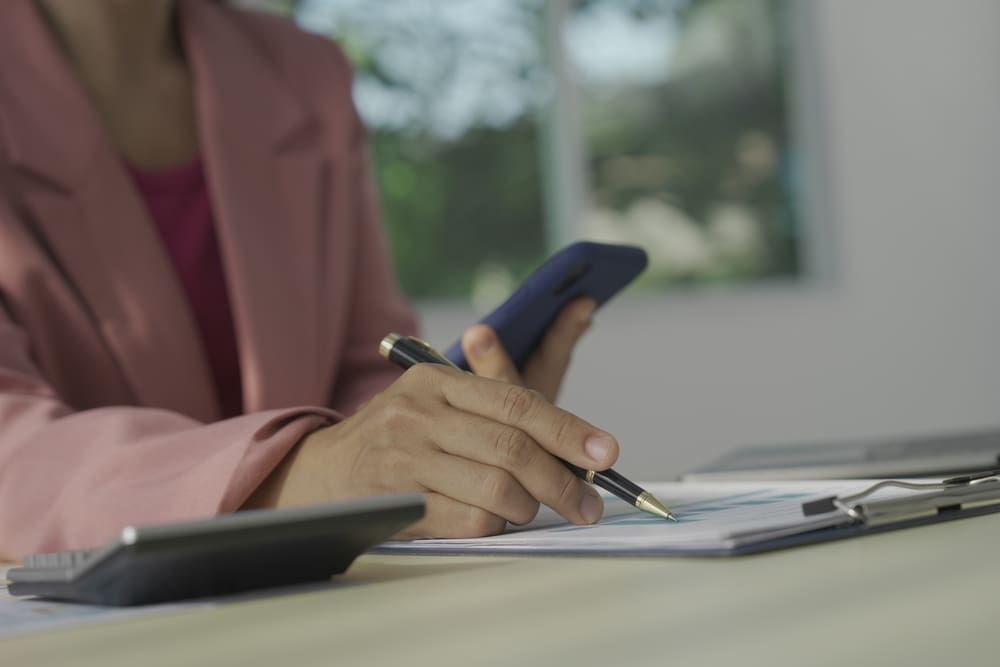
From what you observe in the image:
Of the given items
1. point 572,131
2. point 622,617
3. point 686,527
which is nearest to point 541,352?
point 686,527

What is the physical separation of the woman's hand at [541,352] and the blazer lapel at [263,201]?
0.40 metres

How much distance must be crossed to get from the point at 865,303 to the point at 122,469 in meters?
3.60

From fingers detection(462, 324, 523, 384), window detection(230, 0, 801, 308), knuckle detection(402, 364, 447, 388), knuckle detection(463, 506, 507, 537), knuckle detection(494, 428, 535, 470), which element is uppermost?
window detection(230, 0, 801, 308)

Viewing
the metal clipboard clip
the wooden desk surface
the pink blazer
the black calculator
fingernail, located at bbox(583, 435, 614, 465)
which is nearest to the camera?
the wooden desk surface

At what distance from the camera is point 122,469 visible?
2.56 ft

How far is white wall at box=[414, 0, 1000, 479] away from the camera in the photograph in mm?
3705

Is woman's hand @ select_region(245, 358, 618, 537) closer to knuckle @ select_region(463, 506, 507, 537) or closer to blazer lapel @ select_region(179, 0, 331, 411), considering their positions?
knuckle @ select_region(463, 506, 507, 537)

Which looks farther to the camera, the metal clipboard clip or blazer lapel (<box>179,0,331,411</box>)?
blazer lapel (<box>179,0,331,411</box>)

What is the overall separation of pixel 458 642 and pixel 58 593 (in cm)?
25

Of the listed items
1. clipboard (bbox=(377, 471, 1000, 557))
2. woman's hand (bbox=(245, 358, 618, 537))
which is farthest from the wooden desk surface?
woman's hand (bbox=(245, 358, 618, 537))

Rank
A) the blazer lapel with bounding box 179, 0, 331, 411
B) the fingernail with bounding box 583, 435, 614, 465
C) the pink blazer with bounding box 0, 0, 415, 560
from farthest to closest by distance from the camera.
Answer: the blazer lapel with bounding box 179, 0, 331, 411, the pink blazer with bounding box 0, 0, 415, 560, the fingernail with bounding box 583, 435, 614, 465

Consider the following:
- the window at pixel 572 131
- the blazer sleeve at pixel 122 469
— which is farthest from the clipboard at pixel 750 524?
the window at pixel 572 131

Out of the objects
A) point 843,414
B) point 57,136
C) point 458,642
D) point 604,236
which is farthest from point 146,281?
point 843,414

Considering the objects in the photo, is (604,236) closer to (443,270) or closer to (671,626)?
(443,270)
